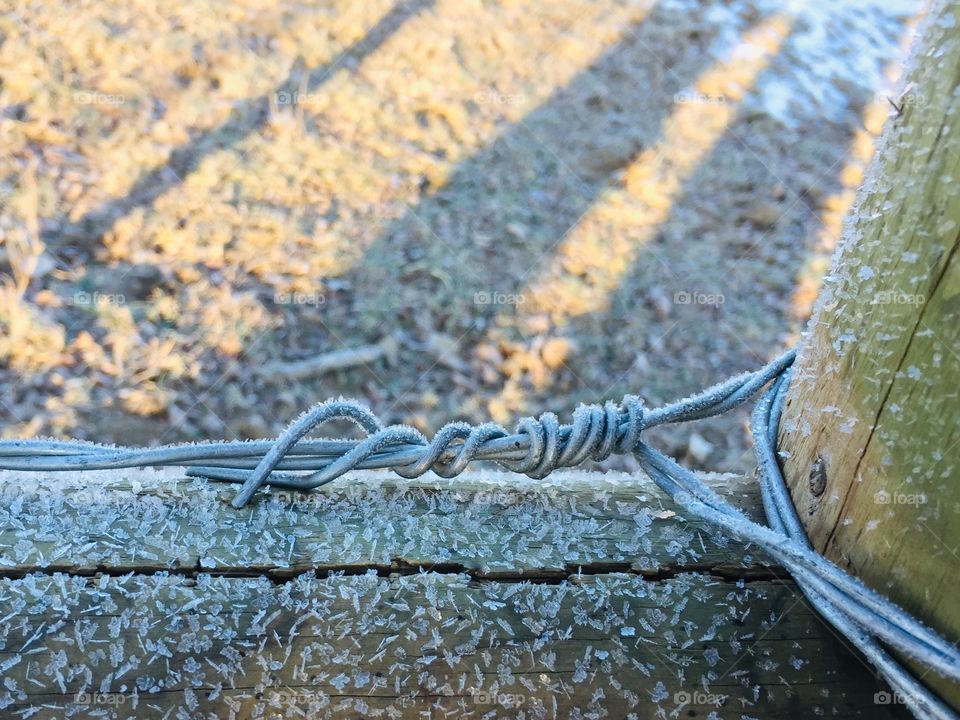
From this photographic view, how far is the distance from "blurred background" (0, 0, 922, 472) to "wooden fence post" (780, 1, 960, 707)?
186cm

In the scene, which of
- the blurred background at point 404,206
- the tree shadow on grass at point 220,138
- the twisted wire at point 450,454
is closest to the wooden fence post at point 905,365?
the twisted wire at point 450,454

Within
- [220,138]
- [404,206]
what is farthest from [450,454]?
[220,138]

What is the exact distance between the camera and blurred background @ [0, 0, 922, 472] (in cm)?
263

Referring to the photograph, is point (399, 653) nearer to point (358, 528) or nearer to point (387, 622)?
point (387, 622)

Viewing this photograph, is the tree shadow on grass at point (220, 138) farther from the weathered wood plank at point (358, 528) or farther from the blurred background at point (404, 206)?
the weathered wood plank at point (358, 528)

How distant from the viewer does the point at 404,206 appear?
3.18 m

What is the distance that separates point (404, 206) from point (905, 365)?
2622mm

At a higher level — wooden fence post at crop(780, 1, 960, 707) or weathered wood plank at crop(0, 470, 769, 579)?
wooden fence post at crop(780, 1, 960, 707)

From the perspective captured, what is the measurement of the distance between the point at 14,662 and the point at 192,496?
23 centimetres

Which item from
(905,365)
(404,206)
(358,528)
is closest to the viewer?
(905,365)

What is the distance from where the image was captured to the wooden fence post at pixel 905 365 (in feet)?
2.26

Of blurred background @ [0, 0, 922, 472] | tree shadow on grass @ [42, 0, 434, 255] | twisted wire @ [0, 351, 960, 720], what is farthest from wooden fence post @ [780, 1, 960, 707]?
tree shadow on grass @ [42, 0, 434, 255]

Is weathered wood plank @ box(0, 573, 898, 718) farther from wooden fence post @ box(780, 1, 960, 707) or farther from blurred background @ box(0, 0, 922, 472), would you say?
blurred background @ box(0, 0, 922, 472)

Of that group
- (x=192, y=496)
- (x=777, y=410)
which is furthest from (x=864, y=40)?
(x=192, y=496)
